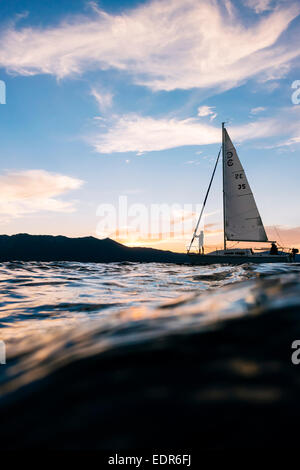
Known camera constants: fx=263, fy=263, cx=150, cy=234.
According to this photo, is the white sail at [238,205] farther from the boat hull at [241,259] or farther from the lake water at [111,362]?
the lake water at [111,362]

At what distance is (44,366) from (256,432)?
6.47 ft

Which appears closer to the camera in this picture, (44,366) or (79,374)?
(79,374)

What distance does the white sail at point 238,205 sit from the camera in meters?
34.2

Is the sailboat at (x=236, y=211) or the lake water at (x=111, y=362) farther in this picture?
the sailboat at (x=236, y=211)

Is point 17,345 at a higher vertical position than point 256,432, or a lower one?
lower

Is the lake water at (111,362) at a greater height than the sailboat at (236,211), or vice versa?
the sailboat at (236,211)

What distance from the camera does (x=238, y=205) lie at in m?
34.7

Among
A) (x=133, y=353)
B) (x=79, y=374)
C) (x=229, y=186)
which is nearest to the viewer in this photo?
(x=79, y=374)

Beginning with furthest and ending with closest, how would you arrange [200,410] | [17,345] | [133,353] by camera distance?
[17,345] < [133,353] < [200,410]

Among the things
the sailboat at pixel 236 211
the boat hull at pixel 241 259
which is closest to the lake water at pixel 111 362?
→ the boat hull at pixel 241 259

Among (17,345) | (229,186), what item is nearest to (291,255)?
(229,186)

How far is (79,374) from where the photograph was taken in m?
2.12
